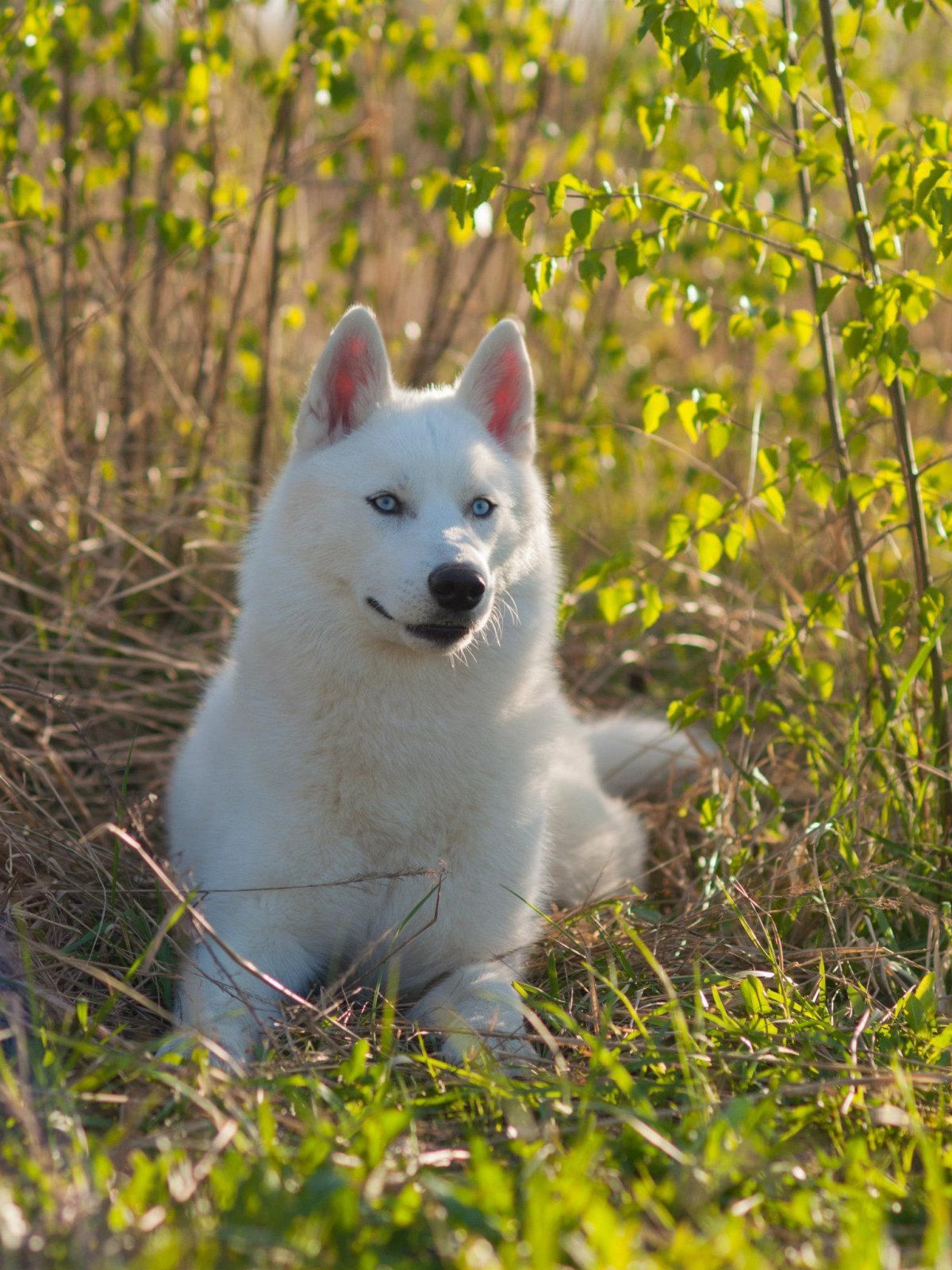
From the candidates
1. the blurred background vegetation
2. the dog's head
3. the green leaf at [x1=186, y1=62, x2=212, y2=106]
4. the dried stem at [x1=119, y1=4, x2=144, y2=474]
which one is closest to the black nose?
the dog's head

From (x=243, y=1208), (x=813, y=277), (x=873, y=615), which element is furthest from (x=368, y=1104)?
(x=813, y=277)

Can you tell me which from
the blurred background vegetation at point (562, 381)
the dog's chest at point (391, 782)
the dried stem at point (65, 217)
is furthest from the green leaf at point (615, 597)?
the dried stem at point (65, 217)

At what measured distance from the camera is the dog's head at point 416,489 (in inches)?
102

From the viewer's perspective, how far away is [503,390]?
3.15 meters

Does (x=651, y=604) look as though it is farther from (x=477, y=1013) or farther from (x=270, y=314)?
(x=270, y=314)

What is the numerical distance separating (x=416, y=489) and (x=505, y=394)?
1.78ft

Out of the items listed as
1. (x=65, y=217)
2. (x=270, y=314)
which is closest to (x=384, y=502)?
(x=270, y=314)

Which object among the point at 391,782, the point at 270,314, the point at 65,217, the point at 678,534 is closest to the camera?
the point at 391,782

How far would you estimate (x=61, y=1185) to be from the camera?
1.69m

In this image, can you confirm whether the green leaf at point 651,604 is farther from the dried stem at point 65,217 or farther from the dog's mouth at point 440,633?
the dried stem at point 65,217

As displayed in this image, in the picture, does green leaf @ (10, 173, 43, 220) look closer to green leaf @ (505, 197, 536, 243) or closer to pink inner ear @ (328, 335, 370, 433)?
pink inner ear @ (328, 335, 370, 433)

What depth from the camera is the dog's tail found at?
412 centimetres

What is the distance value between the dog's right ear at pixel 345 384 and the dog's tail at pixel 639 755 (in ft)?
5.23

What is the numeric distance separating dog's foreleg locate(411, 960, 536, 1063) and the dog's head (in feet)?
2.59
